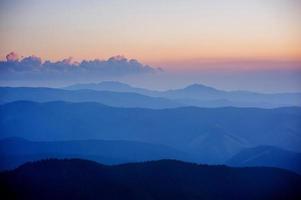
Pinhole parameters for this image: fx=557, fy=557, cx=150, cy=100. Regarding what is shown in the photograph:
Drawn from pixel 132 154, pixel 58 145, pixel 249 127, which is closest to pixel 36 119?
pixel 58 145

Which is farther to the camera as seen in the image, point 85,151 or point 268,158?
point 85,151

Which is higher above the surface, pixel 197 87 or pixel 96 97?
pixel 197 87

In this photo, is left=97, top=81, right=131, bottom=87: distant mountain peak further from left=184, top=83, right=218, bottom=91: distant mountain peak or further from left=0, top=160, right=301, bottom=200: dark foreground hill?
left=0, top=160, right=301, bottom=200: dark foreground hill

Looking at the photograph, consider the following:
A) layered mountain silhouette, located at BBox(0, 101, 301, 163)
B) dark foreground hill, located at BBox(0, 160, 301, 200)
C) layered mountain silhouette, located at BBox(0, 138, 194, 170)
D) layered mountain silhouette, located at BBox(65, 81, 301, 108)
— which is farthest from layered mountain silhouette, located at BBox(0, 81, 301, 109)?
dark foreground hill, located at BBox(0, 160, 301, 200)

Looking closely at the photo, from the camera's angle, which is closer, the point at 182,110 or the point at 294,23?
the point at 294,23

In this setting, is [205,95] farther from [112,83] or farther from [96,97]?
[96,97]

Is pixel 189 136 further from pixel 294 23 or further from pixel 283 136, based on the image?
pixel 294 23

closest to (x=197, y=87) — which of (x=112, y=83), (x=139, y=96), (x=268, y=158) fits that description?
(x=139, y=96)
